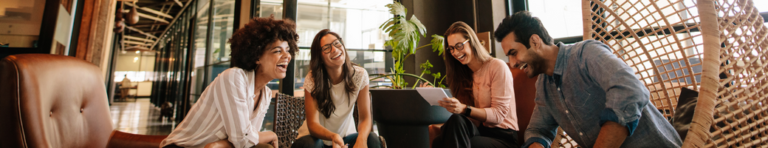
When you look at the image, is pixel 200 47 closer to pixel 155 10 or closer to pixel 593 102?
pixel 155 10

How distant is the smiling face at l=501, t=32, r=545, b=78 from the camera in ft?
3.51

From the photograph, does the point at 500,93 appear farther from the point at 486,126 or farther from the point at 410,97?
the point at 410,97

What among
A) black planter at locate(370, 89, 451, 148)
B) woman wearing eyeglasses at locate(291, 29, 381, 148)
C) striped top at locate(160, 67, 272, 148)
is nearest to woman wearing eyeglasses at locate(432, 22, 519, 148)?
black planter at locate(370, 89, 451, 148)

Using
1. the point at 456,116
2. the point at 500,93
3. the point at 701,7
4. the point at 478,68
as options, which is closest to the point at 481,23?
the point at 478,68

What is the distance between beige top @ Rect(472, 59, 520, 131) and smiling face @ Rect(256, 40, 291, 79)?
0.97 metres

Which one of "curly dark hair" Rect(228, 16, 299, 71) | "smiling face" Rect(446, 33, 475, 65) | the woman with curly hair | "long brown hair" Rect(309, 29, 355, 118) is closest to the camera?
the woman with curly hair

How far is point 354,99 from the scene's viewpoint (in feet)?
5.39

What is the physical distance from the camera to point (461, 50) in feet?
5.61

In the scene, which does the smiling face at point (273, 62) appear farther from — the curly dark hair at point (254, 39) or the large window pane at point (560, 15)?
A: the large window pane at point (560, 15)

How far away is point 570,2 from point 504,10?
1.55 feet

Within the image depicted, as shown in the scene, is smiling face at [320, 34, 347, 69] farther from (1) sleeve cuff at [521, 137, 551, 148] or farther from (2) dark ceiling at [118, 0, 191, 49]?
(2) dark ceiling at [118, 0, 191, 49]

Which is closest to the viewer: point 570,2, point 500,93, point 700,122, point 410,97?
point 700,122

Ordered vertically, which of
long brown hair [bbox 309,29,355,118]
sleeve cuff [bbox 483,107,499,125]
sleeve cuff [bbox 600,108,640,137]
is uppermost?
long brown hair [bbox 309,29,355,118]

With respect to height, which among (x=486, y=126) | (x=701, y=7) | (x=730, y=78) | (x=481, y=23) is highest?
(x=481, y=23)
